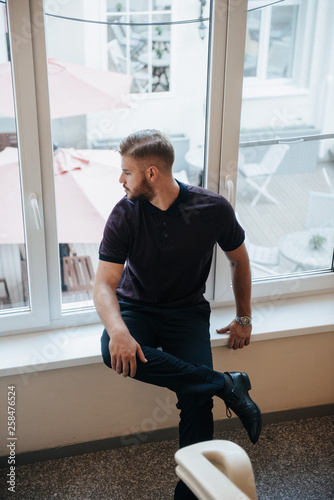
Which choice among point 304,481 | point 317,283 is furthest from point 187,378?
point 317,283

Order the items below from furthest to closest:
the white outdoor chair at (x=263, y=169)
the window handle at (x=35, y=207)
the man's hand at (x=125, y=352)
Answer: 1. the white outdoor chair at (x=263, y=169)
2. the window handle at (x=35, y=207)
3. the man's hand at (x=125, y=352)

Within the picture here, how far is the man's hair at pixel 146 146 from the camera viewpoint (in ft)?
6.32

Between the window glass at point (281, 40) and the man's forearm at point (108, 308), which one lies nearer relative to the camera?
the man's forearm at point (108, 308)

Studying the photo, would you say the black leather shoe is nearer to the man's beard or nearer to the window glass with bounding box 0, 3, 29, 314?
the man's beard

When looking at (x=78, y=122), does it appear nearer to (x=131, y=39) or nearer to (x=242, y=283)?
(x=131, y=39)

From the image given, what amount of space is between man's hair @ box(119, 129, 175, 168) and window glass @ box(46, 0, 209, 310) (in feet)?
0.69

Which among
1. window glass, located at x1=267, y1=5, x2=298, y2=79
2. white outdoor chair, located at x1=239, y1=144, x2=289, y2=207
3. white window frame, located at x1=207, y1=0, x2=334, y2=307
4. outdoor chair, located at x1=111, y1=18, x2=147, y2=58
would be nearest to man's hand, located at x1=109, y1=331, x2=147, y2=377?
white window frame, located at x1=207, y1=0, x2=334, y2=307

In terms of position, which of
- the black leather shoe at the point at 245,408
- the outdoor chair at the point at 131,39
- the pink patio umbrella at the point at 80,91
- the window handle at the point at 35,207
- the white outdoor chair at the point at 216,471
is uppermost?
the outdoor chair at the point at 131,39

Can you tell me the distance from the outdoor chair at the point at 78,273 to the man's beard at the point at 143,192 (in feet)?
1.40

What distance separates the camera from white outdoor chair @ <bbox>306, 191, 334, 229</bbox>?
8.21 ft

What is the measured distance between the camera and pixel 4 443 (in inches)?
87.2

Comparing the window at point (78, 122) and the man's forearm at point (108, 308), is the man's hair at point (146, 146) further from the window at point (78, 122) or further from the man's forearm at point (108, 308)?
the man's forearm at point (108, 308)

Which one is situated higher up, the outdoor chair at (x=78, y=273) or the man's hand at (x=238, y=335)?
the outdoor chair at (x=78, y=273)

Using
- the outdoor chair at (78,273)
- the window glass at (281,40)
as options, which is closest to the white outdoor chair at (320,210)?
the window glass at (281,40)
